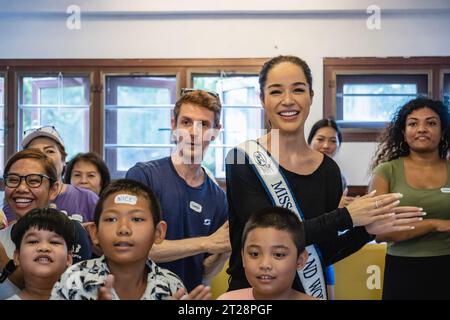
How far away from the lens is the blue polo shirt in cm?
161

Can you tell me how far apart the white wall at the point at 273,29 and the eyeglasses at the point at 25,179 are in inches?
89.1

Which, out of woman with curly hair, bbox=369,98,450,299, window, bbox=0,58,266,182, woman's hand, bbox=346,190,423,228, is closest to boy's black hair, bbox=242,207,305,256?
woman's hand, bbox=346,190,423,228

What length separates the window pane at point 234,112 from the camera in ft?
12.3

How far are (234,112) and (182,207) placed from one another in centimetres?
220

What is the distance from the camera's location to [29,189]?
1627 mm

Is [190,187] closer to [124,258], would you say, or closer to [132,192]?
[132,192]

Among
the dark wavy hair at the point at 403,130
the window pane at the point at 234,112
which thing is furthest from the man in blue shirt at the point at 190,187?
the window pane at the point at 234,112

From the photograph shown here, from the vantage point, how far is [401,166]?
196 centimetres

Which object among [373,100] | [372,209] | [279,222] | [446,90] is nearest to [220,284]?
[279,222]

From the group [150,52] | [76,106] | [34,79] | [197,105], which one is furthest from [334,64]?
[197,105]

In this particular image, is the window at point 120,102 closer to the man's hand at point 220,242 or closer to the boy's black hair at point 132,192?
the man's hand at point 220,242

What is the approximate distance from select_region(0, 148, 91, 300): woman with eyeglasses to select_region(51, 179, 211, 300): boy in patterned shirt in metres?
0.25

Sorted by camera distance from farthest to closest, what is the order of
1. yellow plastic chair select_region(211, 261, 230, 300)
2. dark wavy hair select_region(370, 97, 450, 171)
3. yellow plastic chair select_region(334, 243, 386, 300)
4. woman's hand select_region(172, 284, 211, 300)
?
yellow plastic chair select_region(334, 243, 386, 300) < yellow plastic chair select_region(211, 261, 230, 300) < dark wavy hair select_region(370, 97, 450, 171) < woman's hand select_region(172, 284, 211, 300)

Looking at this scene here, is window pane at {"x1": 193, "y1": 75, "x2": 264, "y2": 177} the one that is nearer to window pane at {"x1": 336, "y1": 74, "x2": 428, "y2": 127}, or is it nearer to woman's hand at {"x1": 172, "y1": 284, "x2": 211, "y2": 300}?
window pane at {"x1": 336, "y1": 74, "x2": 428, "y2": 127}
